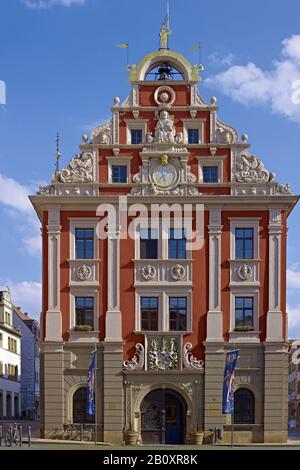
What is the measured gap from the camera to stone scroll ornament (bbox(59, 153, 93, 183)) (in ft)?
195

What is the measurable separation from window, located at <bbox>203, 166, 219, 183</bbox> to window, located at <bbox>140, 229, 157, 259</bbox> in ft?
15.3

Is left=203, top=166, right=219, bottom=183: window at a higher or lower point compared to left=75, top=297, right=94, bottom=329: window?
higher

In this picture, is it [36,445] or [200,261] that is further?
[200,261]

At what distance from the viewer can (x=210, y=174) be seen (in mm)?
59656

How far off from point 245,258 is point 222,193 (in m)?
4.26

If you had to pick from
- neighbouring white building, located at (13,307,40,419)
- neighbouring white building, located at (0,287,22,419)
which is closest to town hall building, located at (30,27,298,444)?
neighbouring white building, located at (0,287,22,419)

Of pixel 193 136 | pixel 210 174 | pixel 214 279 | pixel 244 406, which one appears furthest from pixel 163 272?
pixel 244 406

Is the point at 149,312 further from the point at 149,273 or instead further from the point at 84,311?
the point at 84,311

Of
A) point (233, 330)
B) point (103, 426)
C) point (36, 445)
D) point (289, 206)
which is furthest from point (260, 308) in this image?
point (36, 445)

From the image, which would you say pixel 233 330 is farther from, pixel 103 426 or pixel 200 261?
pixel 103 426

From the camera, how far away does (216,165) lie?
5959cm

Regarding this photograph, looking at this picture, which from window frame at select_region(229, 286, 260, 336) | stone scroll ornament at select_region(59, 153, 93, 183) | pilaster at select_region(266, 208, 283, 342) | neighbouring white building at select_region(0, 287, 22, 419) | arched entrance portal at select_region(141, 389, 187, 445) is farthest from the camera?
neighbouring white building at select_region(0, 287, 22, 419)

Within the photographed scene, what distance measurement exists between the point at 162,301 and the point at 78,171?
9607mm

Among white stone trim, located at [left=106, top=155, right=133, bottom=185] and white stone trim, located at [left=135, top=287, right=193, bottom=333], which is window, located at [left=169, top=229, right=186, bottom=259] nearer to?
white stone trim, located at [left=135, top=287, right=193, bottom=333]
